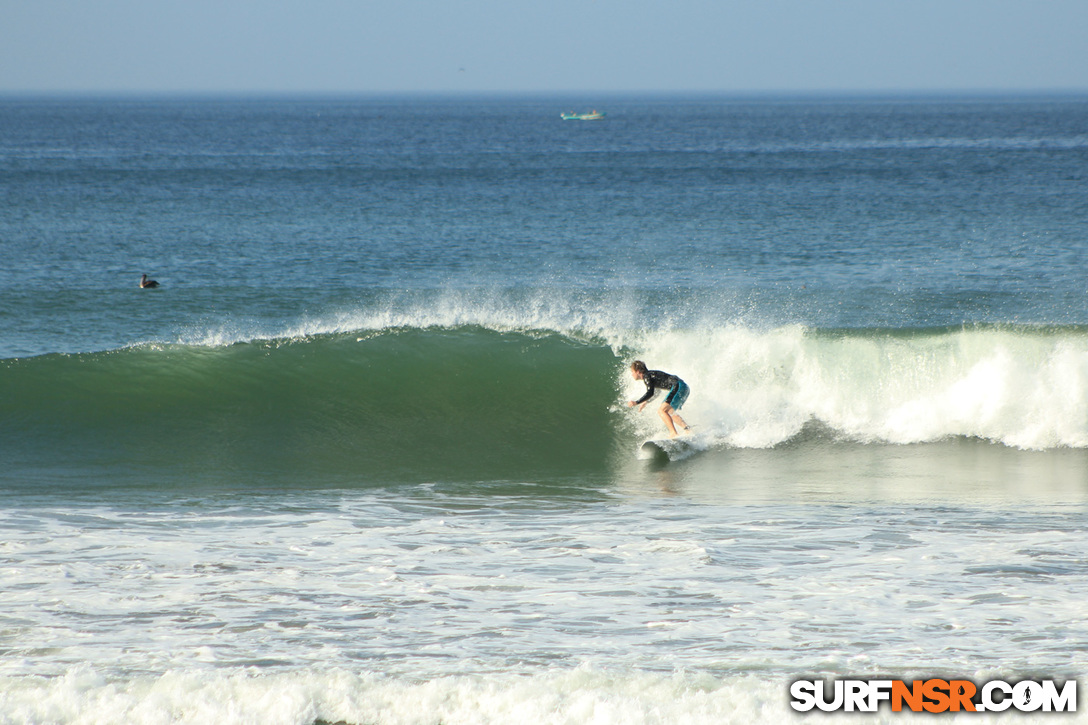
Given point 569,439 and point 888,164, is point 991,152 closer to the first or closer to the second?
point 888,164

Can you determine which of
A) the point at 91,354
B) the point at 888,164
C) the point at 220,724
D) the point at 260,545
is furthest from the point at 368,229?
the point at 888,164

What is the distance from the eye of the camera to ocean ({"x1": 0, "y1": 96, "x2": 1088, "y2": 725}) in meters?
5.71

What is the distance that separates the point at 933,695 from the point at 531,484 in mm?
5725

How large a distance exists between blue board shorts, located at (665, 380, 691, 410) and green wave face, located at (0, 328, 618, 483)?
41.9 inches

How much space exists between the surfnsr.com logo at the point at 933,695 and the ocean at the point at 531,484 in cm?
9

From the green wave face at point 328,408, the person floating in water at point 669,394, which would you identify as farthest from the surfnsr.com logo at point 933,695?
the person floating in water at point 669,394

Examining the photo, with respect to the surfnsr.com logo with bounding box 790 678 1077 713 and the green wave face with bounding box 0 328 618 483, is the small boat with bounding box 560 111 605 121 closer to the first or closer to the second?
the green wave face with bounding box 0 328 618 483

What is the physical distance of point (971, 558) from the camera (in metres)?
7.45

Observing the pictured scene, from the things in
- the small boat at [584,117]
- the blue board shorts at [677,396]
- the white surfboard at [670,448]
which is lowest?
the white surfboard at [670,448]

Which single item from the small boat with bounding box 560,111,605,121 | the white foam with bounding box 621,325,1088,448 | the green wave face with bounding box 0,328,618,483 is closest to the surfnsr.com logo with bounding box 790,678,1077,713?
the green wave face with bounding box 0,328,618,483

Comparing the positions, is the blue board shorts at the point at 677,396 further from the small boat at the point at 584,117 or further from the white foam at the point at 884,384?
the small boat at the point at 584,117

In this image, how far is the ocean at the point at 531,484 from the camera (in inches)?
225

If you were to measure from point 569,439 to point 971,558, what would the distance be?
5.88 m

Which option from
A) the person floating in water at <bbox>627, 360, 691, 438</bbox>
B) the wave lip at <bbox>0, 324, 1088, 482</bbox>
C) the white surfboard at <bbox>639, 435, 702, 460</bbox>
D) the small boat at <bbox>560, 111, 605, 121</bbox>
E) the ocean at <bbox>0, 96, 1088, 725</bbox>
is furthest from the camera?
the small boat at <bbox>560, 111, 605, 121</bbox>
